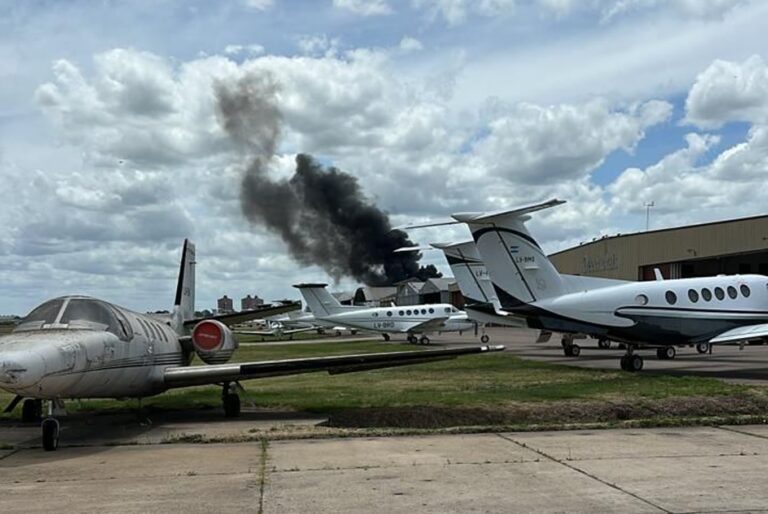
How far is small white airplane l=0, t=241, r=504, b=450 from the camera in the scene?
30.2 feet

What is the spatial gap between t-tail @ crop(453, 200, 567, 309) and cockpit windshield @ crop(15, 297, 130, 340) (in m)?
12.2

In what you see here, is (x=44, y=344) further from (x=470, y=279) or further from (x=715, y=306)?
(x=470, y=279)

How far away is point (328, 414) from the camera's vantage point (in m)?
13.3

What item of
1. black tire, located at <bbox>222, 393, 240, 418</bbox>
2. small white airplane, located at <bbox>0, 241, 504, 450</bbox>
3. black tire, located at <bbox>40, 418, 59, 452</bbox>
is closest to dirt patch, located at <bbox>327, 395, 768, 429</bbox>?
small white airplane, located at <bbox>0, 241, 504, 450</bbox>

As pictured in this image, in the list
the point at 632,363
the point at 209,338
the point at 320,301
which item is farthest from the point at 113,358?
the point at 320,301

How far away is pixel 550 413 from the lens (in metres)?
12.2

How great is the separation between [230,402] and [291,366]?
61.1 inches

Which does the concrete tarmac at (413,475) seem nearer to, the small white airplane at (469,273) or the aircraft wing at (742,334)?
the aircraft wing at (742,334)

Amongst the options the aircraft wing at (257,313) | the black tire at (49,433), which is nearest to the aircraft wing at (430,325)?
the aircraft wing at (257,313)

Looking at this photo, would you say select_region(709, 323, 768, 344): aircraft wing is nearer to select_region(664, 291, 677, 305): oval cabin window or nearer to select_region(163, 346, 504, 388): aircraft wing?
select_region(664, 291, 677, 305): oval cabin window

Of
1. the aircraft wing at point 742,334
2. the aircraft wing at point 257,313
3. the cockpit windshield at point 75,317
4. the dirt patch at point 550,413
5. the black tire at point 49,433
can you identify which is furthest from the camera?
the aircraft wing at point 742,334

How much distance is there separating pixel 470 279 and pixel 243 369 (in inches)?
939

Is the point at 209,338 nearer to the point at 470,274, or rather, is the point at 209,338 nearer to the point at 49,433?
the point at 49,433

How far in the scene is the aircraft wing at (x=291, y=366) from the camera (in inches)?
482
